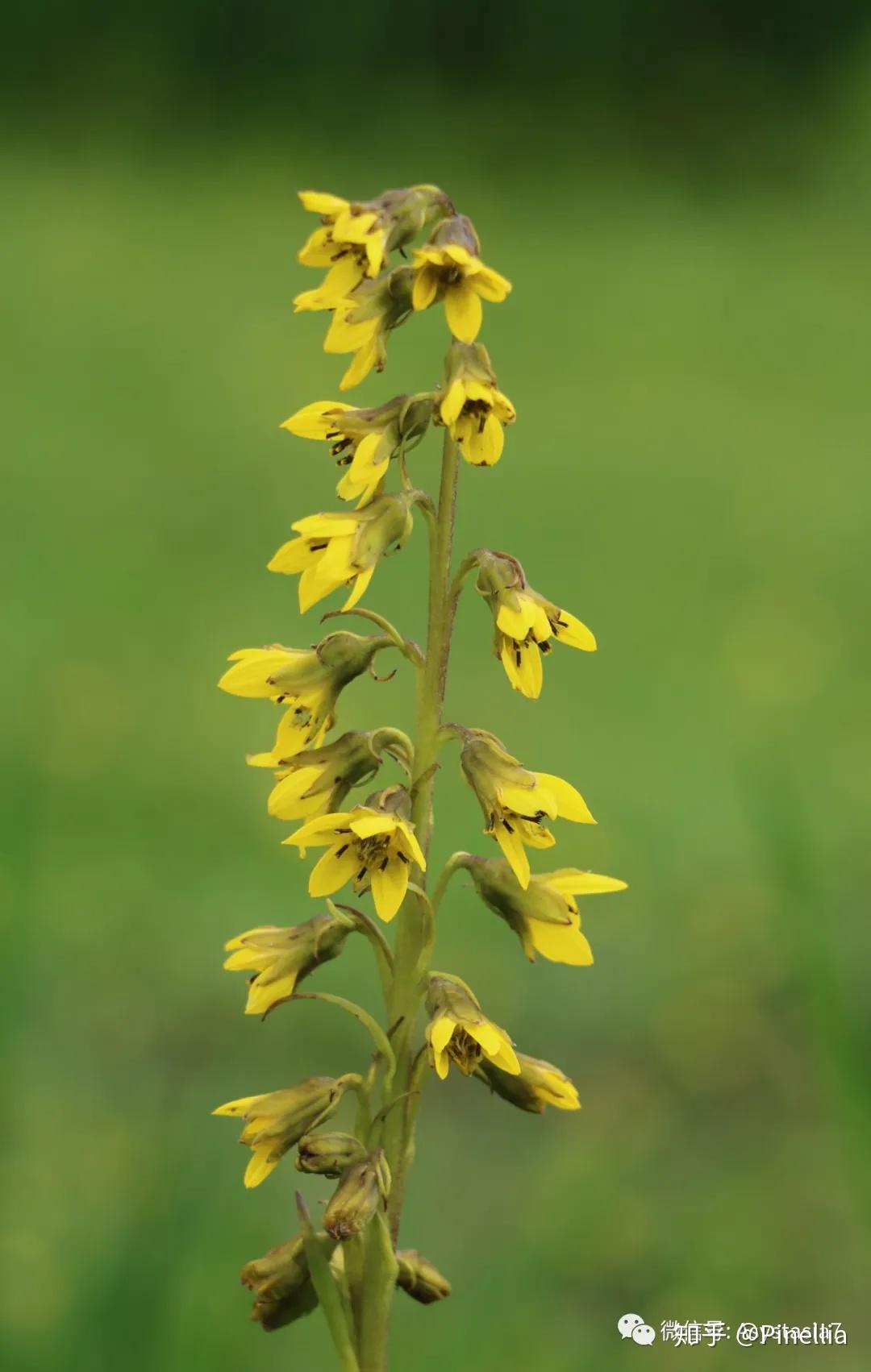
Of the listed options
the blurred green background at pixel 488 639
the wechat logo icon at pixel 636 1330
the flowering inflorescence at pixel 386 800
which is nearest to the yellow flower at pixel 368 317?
the flowering inflorescence at pixel 386 800

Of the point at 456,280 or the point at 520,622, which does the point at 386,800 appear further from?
the point at 456,280

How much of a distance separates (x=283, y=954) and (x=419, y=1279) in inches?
8.9

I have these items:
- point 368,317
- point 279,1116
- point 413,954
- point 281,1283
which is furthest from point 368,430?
point 281,1283

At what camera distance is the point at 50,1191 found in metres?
2.17

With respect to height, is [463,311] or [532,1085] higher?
[463,311]

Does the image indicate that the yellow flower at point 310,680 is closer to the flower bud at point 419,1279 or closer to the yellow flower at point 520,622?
the yellow flower at point 520,622

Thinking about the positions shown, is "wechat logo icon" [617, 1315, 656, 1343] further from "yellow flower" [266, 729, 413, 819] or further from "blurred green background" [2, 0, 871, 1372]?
"yellow flower" [266, 729, 413, 819]

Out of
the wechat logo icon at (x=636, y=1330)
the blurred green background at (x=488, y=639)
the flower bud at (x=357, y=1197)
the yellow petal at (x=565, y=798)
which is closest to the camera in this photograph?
the flower bud at (x=357, y=1197)

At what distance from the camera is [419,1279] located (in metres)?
1.15

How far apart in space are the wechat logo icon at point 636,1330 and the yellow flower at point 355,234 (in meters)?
1.11

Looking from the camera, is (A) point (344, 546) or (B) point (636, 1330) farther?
(B) point (636, 1330)

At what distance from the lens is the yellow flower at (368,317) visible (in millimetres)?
1080

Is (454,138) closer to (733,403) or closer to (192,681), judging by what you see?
(733,403)

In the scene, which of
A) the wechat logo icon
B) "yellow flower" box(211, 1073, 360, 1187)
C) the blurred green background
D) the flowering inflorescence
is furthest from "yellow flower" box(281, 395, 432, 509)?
the wechat logo icon
